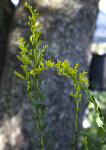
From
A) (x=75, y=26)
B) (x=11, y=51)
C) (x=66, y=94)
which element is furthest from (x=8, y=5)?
(x=66, y=94)

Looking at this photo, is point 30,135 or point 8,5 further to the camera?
point 8,5

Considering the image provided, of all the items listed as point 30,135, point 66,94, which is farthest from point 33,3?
point 30,135

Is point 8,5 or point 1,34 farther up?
point 8,5

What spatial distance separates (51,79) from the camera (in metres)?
1.54

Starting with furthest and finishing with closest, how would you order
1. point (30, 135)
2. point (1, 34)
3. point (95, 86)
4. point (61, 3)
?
point (95, 86)
point (1, 34)
point (61, 3)
point (30, 135)

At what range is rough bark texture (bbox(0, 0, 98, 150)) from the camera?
1.53 meters

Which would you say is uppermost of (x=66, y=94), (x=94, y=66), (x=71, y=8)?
(x=94, y=66)

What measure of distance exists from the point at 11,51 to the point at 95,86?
3.26 meters

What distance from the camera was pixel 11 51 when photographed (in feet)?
5.39

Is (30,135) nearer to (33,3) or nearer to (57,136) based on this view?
(57,136)

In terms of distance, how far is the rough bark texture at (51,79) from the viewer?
1532 mm

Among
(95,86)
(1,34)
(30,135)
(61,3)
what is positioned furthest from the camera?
(95,86)

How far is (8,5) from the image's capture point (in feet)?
6.07

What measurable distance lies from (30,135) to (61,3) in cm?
102
